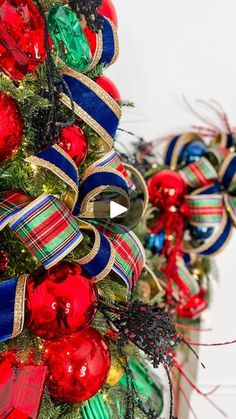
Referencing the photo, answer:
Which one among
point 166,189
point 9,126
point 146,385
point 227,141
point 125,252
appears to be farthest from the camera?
point 227,141

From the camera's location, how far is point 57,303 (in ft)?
1.88

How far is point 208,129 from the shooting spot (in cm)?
112

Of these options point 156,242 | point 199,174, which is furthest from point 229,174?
point 156,242

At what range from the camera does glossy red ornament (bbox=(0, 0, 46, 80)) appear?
557 millimetres

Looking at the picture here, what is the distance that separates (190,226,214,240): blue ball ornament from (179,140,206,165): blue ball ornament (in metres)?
0.13

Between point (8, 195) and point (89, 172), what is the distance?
10cm

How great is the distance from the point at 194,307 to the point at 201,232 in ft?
0.54

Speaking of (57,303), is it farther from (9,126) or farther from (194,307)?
(194,307)

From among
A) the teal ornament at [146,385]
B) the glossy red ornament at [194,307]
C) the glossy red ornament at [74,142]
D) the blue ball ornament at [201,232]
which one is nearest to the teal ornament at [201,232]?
the blue ball ornament at [201,232]

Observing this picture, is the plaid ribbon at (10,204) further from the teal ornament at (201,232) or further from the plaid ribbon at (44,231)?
the teal ornament at (201,232)

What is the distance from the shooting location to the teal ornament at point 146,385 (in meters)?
0.79

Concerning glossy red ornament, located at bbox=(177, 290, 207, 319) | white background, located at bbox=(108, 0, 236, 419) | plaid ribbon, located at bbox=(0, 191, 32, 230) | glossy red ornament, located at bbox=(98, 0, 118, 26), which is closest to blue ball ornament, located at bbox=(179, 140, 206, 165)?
white background, located at bbox=(108, 0, 236, 419)

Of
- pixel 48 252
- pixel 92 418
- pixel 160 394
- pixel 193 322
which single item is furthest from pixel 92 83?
pixel 193 322

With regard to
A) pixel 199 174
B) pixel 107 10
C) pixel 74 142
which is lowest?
pixel 199 174
